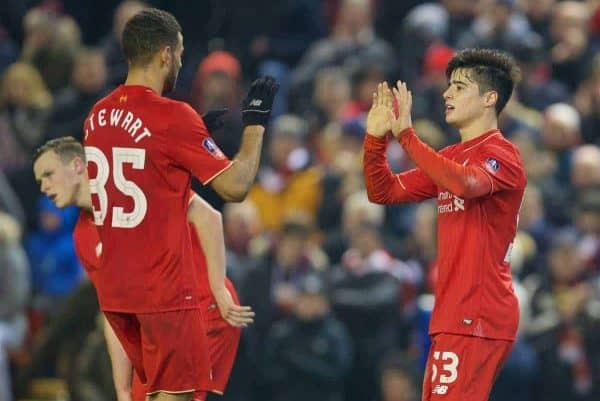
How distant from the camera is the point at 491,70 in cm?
841

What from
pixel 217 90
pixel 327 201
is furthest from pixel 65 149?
pixel 217 90

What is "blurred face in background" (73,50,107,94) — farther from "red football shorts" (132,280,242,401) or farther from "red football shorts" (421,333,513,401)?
"red football shorts" (421,333,513,401)

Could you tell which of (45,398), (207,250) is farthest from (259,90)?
(45,398)

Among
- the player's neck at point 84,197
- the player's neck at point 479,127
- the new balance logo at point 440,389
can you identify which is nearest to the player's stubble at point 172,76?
the player's neck at point 84,197

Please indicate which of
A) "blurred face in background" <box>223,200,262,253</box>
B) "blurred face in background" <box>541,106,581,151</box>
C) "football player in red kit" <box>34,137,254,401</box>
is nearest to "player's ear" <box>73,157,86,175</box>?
"football player in red kit" <box>34,137,254,401</box>

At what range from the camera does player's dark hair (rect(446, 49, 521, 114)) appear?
27.5 feet

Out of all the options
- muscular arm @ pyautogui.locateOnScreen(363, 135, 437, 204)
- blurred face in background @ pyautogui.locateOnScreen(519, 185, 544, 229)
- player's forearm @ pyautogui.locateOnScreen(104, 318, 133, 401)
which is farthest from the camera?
blurred face in background @ pyautogui.locateOnScreen(519, 185, 544, 229)

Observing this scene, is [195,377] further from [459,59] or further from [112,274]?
[459,59]

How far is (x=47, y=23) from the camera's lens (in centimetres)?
1672

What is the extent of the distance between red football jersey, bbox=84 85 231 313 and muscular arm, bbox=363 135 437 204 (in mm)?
950

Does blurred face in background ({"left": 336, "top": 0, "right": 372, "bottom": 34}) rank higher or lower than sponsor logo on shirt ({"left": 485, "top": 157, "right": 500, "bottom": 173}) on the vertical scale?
higher

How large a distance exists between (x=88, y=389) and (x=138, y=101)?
5414 mm

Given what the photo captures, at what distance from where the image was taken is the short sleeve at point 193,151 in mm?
7914

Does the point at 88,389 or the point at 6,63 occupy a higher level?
the point at 6,63
